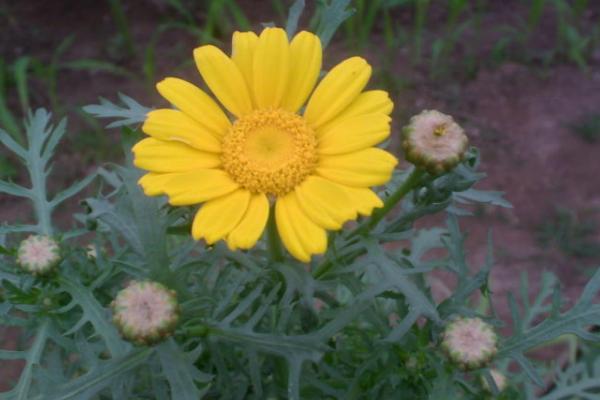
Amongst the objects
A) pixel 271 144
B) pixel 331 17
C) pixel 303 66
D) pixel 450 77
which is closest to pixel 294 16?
pixel 331 17

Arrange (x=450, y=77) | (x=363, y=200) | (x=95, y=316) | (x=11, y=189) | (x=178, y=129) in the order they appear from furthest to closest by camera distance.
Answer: (x=450, y=77) → (x=11, y=189) → (x=95, y=316) → (x=178, y=129) → (x=363, y=200)

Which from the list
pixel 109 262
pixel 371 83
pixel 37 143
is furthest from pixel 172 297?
pixel 371 83

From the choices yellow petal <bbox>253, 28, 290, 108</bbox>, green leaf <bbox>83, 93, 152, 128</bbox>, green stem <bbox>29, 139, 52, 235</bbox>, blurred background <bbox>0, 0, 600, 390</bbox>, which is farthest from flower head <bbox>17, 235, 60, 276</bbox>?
blurred background <bbox>0, 0, 600, 390</bbox>

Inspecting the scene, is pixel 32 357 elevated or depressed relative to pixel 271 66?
depressed

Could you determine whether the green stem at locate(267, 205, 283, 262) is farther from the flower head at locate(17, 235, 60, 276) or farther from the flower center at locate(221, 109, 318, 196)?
the flower head at locate(17, 235, 60, 276)

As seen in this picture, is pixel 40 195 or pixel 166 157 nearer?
pixel 166 157

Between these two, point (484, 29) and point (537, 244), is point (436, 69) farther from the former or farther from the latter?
point (537, 244)

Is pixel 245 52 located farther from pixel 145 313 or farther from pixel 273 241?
pixel 145 313
